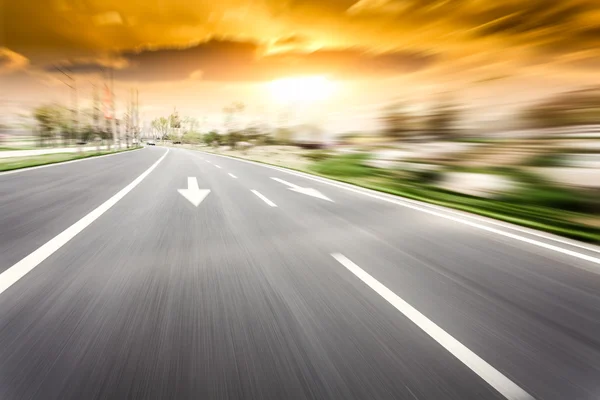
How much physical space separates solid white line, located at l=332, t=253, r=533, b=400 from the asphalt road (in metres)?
0.01

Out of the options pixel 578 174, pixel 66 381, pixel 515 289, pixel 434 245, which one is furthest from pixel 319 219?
pixel 578 174

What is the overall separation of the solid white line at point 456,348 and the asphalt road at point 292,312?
0.01 m

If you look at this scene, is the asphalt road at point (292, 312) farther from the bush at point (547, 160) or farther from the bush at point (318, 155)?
the bush at point (318, 155)

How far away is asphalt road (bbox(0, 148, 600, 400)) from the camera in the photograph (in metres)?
1.99

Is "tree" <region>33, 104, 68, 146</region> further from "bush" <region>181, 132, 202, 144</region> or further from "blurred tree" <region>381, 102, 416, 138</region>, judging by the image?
"blurred tree" <region>381, 102, 416, 138</region>

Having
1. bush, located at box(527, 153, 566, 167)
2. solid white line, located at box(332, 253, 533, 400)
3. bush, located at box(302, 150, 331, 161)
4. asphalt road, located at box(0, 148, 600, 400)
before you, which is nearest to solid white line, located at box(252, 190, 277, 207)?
asphalt road, located at box(0, 148, 600, 400)

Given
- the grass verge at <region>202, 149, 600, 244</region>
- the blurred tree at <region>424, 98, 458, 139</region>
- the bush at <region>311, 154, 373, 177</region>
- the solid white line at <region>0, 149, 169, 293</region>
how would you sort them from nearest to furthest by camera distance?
the solid white line at <region>0, 149, 169, 293</region>
the grass verge at <region>202, 149, 600, 244</region>
the blurred tree at <region>424, 98, 458, 139</region>
the bush at <region>311, 154, 373, 177</region>

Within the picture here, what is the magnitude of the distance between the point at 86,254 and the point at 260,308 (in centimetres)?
265

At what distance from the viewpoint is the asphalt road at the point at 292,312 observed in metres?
1.99

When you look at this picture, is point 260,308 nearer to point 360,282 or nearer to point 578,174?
point 360,282

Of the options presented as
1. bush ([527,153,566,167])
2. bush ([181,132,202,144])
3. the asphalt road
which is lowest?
bush ([181,132,202,144])

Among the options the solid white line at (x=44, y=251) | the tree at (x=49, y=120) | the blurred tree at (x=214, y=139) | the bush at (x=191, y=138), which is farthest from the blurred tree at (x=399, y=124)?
the bush at (x=191, y=138)

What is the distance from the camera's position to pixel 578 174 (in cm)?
730

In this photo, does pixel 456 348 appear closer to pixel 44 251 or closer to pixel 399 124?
pixel 44 251
